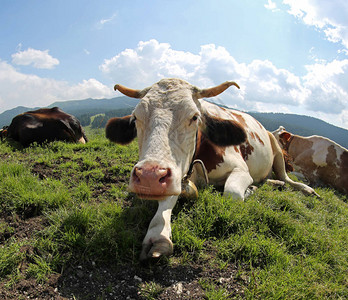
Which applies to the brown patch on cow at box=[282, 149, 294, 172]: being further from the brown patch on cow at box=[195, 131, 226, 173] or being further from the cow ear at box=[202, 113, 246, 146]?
the cow ear at box=[202, 113, 246, 146]

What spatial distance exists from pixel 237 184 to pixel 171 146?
1.72m

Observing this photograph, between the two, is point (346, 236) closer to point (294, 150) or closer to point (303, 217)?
point (303, 217)

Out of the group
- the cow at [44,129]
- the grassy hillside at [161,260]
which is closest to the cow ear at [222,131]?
the grassy hillside at [161,260]

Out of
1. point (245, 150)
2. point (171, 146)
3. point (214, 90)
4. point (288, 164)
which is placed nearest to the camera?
point (171, 146)

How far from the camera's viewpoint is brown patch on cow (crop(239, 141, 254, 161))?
5.22 metres

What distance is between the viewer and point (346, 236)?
370 centimetres

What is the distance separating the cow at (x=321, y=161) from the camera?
7557 millimetres

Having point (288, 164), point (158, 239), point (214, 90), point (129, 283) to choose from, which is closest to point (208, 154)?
point (214, 90)

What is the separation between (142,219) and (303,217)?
2525mm

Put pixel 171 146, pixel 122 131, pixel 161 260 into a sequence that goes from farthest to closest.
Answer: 1. pixel 122 131
2. pixel 171 146
3. pixel 161 260

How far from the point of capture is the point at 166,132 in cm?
281

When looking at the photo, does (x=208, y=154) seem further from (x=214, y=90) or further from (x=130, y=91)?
(x=130, y=91)

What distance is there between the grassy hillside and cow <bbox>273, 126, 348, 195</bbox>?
397 centimetres

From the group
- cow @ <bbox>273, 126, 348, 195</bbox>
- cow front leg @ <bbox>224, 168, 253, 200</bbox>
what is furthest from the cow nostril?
cow @ <bbox>273, 126, 348, 195</bbox>
